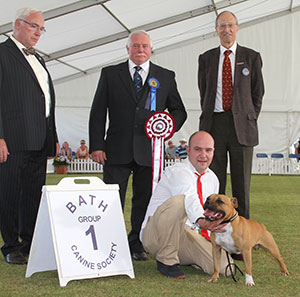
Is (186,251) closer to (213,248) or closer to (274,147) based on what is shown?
(213,248)

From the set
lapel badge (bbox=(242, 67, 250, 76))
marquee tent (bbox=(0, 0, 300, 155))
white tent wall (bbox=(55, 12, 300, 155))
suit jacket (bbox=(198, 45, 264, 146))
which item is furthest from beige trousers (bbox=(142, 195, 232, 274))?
white tent wall (bbox=(55, 12, 300, 155))

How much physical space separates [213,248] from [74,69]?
553 inches

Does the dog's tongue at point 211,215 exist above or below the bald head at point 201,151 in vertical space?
below

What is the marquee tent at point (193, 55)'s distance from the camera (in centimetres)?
1307

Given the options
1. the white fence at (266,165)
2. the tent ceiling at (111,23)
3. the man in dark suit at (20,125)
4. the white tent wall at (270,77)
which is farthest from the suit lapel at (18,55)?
the white tent wall at (270,77)

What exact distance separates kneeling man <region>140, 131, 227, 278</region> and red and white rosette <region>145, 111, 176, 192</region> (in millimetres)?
348

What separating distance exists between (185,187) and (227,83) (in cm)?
103

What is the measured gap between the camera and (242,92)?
3180 millimetres

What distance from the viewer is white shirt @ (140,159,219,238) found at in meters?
2.41

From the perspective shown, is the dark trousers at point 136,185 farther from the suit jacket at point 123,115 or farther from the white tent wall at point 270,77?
the white tent wall at point 270,77

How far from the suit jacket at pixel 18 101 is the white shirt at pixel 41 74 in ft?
0.16

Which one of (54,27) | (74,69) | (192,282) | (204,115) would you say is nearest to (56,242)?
(192,282)

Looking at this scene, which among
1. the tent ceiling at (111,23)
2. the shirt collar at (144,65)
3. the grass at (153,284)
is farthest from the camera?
the tent ceiling at (111,23)

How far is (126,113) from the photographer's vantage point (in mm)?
3119
